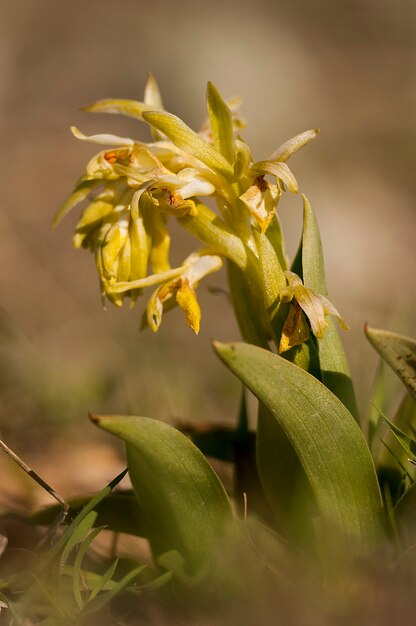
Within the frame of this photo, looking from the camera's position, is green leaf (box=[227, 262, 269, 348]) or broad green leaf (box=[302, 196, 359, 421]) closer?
broad green leaf (box=[302, 196, 359, 421])

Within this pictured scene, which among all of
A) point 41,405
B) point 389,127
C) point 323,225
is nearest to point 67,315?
point 41,405

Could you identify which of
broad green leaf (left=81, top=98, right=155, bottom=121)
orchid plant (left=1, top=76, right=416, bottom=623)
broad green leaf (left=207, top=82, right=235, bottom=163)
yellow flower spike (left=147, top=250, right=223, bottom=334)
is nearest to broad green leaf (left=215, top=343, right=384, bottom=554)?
orchid plant (left=1, top=76, right=416, bottom=623)

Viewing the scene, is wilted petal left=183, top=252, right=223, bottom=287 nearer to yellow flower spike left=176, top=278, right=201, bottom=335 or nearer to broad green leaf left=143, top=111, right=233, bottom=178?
yellow flower spike left=176, top=278, right=201, bottom=335

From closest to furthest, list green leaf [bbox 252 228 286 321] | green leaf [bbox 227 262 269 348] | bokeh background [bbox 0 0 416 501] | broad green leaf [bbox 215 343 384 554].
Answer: broad green leaf [bbox 215 343 384 554] < green leaf [bbox 252 228 286 321] < green leaf [bbox 227 262 269 348] < bokeh background [bbox 0 0 416 501]

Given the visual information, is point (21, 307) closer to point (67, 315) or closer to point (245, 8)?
point (67, 315)

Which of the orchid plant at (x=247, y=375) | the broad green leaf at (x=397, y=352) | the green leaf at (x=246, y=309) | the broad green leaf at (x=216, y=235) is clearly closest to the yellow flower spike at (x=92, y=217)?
the orchid plant at (x=247, y=375)

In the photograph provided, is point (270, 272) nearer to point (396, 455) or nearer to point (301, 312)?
point (301, 312)
